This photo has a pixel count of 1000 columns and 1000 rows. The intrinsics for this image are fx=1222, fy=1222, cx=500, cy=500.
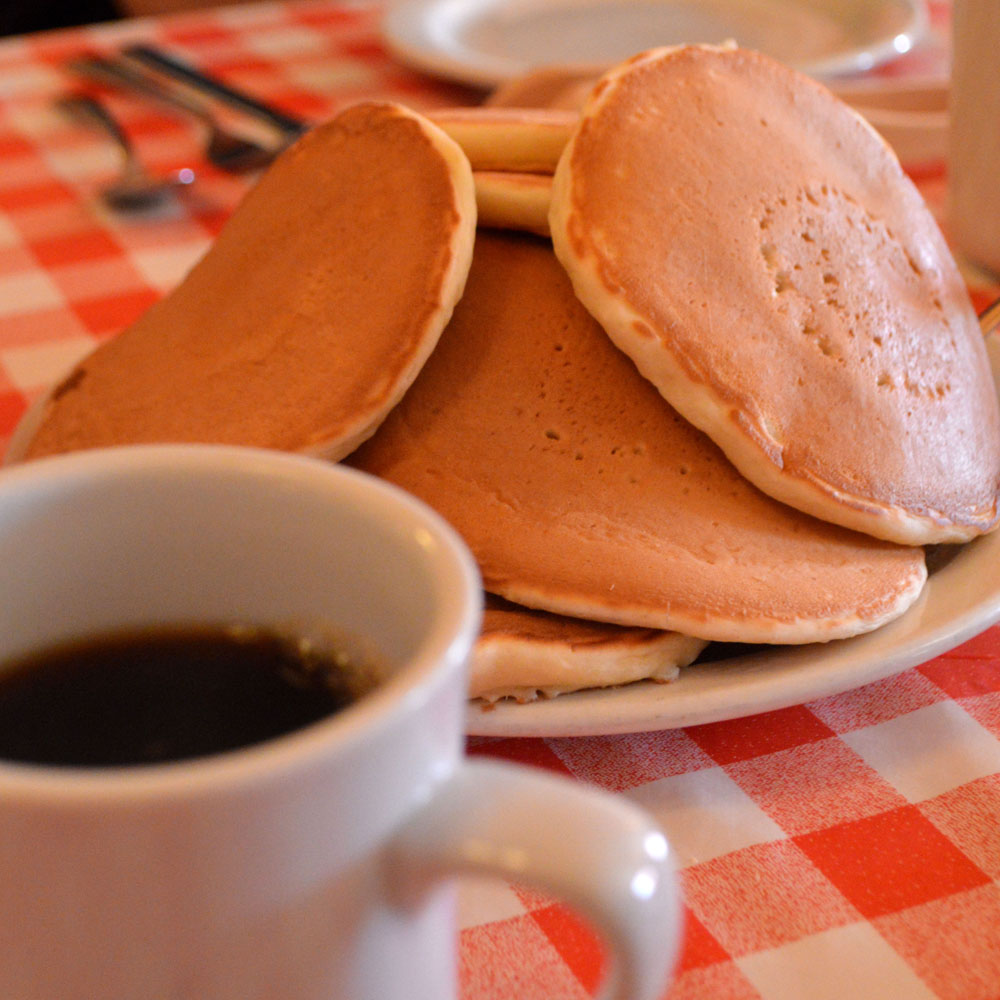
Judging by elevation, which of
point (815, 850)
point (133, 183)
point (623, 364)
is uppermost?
point (623, 364)

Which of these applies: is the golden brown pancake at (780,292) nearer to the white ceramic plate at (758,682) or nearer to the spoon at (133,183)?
the white ceramic plate at (758,682)

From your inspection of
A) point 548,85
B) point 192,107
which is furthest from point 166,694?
point 192,107

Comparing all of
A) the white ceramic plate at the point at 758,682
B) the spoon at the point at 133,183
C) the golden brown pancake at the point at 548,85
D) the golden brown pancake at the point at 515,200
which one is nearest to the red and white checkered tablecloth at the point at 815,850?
the white ceramic plate at the point at 758,682

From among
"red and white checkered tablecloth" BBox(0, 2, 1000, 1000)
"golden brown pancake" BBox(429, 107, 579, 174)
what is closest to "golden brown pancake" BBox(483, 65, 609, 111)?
"golden brown pancake" BBox(429, 107, 579, 174)

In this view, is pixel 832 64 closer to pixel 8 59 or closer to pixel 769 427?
pixel 769 427

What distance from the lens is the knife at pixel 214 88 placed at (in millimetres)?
1606

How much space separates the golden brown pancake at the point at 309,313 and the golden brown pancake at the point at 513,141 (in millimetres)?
33

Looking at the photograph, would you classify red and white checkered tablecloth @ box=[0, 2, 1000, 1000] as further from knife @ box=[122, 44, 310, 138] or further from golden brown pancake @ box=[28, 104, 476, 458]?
knife @ box=[122, 44, 310, 138]

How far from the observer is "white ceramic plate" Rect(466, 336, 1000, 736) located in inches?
23.9

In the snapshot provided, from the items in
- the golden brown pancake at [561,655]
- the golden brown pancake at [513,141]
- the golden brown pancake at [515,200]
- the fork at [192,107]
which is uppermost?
the golden brown pancake at [513,141]

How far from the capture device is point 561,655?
620 mm

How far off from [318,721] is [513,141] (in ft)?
1.76

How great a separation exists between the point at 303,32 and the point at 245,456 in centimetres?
187

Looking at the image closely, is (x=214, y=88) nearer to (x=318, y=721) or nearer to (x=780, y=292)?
(x=780, y=292)
